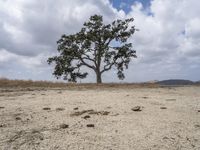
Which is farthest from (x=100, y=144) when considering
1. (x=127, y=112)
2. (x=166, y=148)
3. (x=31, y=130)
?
(x=127, y=112)

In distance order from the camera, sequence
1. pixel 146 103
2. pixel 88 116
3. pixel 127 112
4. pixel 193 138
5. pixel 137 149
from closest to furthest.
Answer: pixel 137 149, pixel 193 138, pixel 88 116, pixel 127 112, pixel 146 103

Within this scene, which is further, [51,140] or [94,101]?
[94,101]

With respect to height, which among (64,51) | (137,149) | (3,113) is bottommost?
(137,149)

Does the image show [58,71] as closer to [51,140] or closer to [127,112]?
[127,112]

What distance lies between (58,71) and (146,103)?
2140 centimetres

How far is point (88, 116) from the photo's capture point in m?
7.04

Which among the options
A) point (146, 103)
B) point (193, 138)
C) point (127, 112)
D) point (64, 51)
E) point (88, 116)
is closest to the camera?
point (193, 138)

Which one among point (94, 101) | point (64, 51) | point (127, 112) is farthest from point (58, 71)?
point (127, 112)

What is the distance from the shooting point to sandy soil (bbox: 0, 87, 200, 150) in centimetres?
529

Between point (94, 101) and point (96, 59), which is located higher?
point (96, 59)

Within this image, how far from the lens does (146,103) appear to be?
30.1 feet

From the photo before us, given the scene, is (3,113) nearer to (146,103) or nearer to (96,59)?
(146,103)

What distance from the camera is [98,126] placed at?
20.8ft

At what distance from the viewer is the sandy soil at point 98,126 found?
529 cm
